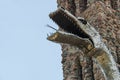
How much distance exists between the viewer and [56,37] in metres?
12.5

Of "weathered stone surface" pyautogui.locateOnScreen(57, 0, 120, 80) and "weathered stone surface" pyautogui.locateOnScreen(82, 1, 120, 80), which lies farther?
"weathered stone surface" pyautogui.locateOnScreen(82, 1, 120, 80)

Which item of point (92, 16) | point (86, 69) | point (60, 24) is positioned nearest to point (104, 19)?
point (92, 16)

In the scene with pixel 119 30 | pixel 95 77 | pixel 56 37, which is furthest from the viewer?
pixel 119 30

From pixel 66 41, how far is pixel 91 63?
53.1ft

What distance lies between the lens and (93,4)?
100 ft

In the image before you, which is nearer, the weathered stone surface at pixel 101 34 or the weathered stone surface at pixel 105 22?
the weathered stone surface at pixel 101 34

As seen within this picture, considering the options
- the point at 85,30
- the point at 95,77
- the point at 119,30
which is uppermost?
the point at 119,30

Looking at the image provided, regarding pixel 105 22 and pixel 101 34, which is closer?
pixel 101 34

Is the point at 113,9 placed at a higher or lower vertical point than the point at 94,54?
higher

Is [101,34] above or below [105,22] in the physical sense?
below

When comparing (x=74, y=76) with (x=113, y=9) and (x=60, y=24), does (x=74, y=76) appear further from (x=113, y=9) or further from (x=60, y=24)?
(x=60, y=24)

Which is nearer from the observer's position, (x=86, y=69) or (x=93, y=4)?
(x=86, y=69)

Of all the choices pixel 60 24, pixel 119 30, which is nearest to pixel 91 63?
pixel 119 30

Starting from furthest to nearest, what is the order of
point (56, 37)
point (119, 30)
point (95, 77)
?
point (119, 30)
point (95, 77)
point (56, 37)
